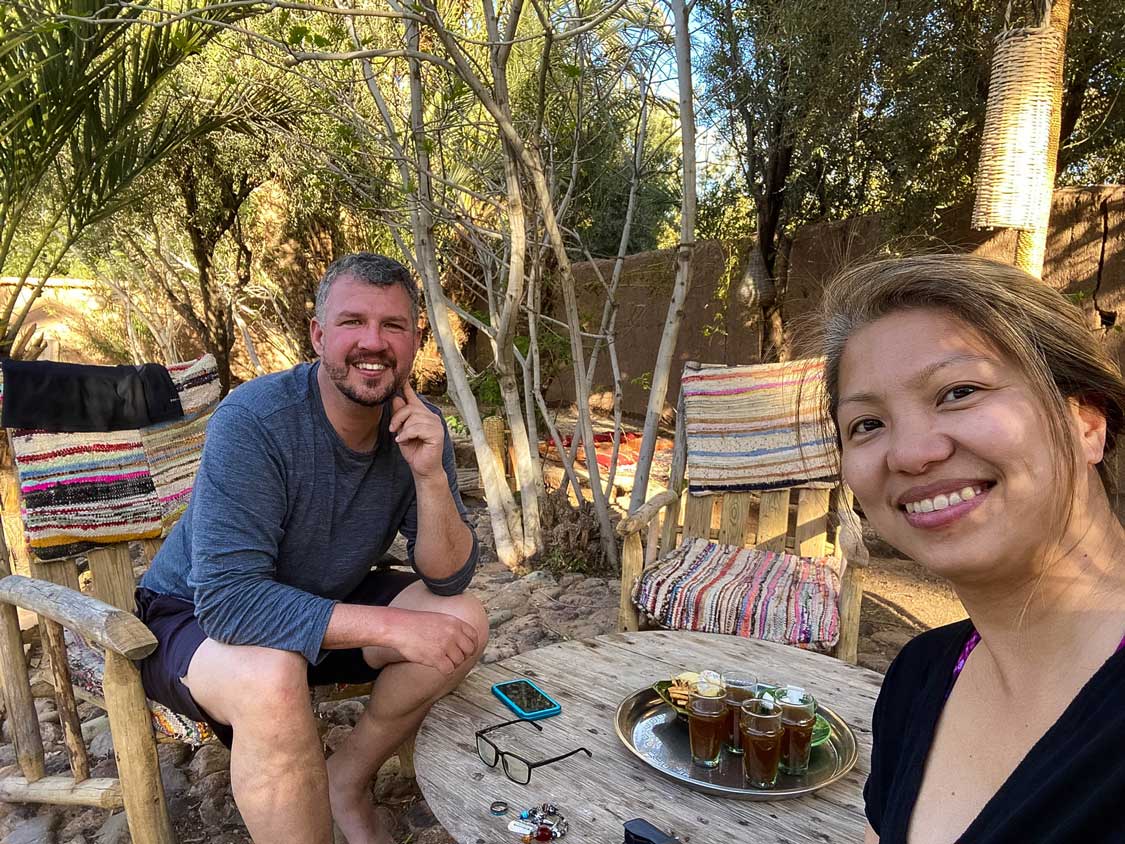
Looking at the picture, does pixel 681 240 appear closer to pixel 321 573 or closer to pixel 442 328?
pixel 442 328

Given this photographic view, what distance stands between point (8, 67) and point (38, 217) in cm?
427

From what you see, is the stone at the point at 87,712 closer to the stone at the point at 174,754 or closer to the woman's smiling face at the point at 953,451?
the stone at the point at 174,754

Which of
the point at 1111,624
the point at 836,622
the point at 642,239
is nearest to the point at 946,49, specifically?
the point at 836,622

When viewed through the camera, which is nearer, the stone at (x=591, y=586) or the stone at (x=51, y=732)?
the stone at (x=51, y=732)

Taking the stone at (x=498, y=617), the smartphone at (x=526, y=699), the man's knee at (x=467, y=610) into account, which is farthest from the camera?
the stone at (x=498, y=617)

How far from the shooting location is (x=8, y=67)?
10.7ft

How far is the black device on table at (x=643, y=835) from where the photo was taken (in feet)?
3.99

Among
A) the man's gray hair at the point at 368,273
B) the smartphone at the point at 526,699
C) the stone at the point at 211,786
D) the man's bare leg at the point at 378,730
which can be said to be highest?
the man's gray hair at the point at 368,273

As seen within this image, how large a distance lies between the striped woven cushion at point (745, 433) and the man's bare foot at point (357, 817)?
201cm

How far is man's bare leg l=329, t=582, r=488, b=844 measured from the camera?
1916 millimetres

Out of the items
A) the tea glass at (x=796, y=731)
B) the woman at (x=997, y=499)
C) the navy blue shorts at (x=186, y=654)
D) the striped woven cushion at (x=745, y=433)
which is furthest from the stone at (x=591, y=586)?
the woman at (x=997, y=499)

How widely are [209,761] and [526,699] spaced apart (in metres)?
1.38

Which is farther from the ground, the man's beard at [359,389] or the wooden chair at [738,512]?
the man's beard at [359,389]

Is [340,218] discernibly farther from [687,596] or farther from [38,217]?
[687,596]
